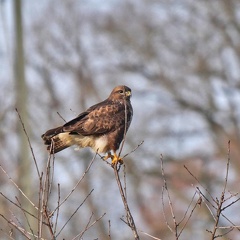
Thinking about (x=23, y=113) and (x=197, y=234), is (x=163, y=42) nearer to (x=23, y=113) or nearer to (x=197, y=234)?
(x=197, y=234)

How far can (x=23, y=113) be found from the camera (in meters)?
14.2

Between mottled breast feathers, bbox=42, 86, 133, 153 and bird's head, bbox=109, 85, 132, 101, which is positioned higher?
bird's head, bbox=109, 85, 132, 101

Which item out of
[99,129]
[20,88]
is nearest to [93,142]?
[99,129]

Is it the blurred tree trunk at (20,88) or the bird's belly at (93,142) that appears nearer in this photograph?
the bird's belly at (93,142)

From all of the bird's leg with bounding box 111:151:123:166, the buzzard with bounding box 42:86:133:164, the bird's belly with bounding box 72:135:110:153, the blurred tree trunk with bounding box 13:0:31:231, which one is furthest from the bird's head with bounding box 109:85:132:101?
the blurred tree trunk with bounding box 13:0:31:231

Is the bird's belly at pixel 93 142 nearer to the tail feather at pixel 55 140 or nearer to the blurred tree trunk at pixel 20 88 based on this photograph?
the tail feather at pixel 55 140

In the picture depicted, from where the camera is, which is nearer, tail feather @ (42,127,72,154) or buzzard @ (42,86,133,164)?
tail feather @ (42,127,72,154)

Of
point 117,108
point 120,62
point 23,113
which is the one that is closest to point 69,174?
point 120,62

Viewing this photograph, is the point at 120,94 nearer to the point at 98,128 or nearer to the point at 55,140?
the point at 98,128

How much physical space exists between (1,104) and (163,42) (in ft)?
15.4

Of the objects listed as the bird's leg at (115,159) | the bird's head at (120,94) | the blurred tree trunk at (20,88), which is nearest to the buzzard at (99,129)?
the bird's leg at (115,159)

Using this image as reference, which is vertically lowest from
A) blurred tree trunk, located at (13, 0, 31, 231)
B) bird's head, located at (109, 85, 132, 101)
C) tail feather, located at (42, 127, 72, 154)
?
tail feather, located at (42, 127, 72, 154)

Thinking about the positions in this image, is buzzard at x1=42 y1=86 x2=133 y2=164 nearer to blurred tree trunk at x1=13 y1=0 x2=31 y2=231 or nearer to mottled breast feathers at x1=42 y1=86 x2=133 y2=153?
mottled breast feathers at x1=42 y1=86 x2=133 y2=153

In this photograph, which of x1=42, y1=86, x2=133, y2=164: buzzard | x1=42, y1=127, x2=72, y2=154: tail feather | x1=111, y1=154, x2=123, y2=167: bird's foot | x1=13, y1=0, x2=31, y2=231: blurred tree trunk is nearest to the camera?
x1=111, y1=154, x2=123, y2=167: bird's foot
